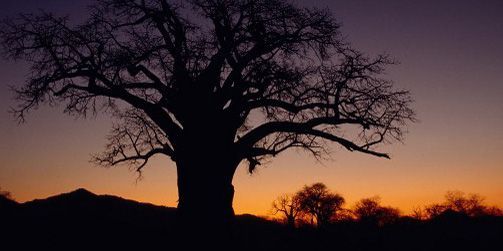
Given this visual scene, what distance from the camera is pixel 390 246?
46.9ft

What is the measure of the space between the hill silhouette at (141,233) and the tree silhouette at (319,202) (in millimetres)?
32574

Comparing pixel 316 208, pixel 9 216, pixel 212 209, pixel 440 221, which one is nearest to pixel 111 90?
pixel 212 209

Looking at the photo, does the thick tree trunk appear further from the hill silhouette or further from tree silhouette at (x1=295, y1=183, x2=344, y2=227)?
tree silhouette at (x1=295, y1=183, x2=344, y2=227)

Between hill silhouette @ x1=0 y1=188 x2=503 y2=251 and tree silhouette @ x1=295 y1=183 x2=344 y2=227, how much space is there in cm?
3257

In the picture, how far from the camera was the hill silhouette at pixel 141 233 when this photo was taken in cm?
1119

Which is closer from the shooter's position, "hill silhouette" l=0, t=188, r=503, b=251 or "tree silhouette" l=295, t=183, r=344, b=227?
"hill silhouette" l=0, t=188, r=503, b=251

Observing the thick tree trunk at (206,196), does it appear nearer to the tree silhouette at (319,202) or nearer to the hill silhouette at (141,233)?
the hill silhouette at (141,233)

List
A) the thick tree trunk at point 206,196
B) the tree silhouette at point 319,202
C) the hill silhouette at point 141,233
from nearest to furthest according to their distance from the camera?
the thick tree trunk at point 206,196 → the hill silhouette at point 141,233 → the tree silhouette at point 319,202

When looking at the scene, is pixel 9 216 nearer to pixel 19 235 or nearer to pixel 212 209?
pixel 19 235

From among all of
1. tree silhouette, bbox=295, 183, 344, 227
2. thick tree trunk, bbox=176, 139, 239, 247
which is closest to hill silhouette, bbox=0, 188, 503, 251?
thick tree trunk, bbox=176, 139, 239, 247

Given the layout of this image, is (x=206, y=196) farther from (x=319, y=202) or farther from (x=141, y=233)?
(x=319, y=202)

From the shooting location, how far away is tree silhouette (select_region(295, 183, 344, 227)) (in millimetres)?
50856

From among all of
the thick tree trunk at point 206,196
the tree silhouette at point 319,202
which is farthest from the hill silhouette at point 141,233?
the tree silhouette at point 319,202

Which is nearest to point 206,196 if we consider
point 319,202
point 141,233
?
point 141,233
